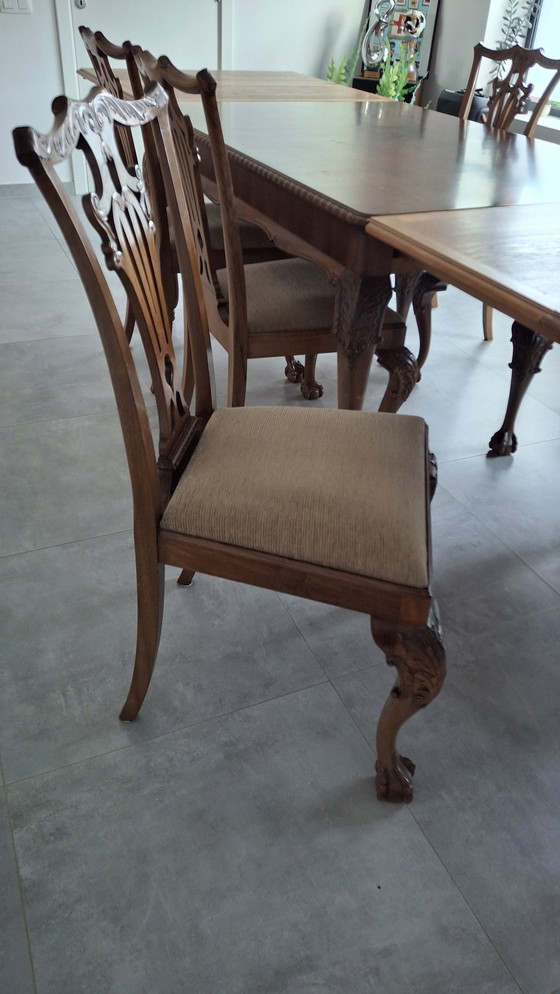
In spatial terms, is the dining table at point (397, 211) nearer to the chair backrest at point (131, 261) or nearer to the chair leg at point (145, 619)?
the chair backrest at point (131, 261)

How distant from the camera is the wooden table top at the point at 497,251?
0.96 meters

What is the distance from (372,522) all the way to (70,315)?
6.90 feet

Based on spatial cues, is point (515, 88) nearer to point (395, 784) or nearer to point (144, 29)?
point (395, 784)

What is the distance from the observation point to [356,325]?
150 cm

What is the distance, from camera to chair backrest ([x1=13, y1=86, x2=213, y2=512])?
2.77 ft

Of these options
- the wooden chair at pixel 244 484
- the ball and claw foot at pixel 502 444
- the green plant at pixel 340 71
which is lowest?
the ball and claw foot at pixel 502 444

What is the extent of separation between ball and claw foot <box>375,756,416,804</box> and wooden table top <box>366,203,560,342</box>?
707 mm

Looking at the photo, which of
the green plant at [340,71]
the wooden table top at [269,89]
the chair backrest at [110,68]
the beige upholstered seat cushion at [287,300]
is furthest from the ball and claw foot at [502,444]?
the green plant at [340,71]

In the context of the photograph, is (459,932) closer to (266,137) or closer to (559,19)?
(266,137)

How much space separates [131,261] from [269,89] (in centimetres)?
213

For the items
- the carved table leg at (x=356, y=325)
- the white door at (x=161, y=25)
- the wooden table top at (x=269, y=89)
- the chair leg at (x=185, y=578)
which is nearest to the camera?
the carved table leg at (x=356, y=325)

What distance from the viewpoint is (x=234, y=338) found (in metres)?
1.65

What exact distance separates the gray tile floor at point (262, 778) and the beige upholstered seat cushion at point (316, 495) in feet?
1.43

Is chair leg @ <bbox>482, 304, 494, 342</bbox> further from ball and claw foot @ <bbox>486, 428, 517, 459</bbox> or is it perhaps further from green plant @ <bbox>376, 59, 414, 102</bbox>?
green plant @ <bbox>376, 59, 414, 102</bbox>
